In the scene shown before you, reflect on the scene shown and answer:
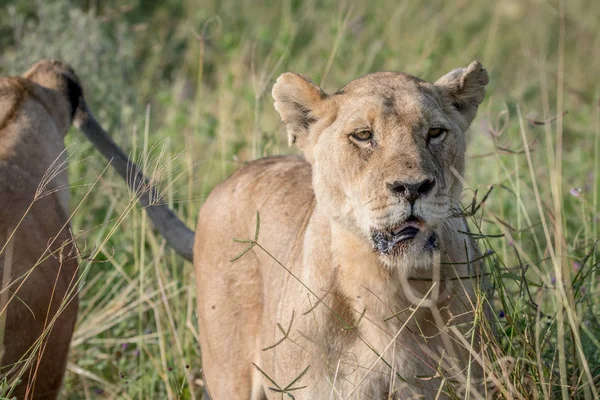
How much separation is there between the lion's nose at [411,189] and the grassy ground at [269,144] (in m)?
0.32

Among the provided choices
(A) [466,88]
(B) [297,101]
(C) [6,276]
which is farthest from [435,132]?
(C) [6,276]

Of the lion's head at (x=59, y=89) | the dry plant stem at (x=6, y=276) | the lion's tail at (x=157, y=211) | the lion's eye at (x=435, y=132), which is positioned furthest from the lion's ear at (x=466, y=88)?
the lion's head at (x=59, y=89)

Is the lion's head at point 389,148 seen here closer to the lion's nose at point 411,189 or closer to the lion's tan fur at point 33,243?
the lion's nose at point 411,189

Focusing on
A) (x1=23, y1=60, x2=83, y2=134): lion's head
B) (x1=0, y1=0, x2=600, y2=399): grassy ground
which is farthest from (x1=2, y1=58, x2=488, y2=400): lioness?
(x1=23, y1=60, x2=83, y2=134): lion's head

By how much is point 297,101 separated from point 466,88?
675 mm

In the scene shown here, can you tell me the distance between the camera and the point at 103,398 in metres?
5.06

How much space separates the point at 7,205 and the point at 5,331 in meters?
0.57

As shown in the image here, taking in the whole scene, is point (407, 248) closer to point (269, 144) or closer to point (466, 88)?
point (466, 88)

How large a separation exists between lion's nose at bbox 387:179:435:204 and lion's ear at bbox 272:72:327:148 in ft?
2.57

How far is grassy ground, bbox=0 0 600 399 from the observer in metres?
3.58

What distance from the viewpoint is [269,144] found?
220 inches

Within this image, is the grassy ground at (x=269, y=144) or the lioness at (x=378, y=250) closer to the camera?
the lioness at (x=378, y=250)

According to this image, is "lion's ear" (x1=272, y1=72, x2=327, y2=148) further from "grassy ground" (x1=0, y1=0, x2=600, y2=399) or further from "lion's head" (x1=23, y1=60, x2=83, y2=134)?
"lion's head" (x1=23, y1=60, x2=83, y2=134)

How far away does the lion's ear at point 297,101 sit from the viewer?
3.73m
